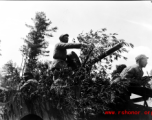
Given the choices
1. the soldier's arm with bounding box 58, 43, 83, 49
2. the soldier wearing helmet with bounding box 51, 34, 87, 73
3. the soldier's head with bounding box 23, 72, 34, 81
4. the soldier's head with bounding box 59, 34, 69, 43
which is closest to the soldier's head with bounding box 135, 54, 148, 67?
the soldier's arm with bounding box 58, 43, 83, 49

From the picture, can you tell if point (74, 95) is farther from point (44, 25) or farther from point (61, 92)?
point (44, 25)

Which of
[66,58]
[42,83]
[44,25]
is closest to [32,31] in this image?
[44,25]

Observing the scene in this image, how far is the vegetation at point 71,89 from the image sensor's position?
538 centimetres

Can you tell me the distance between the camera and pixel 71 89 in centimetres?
544

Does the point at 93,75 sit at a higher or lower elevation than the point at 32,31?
lower

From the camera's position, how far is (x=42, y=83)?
5.69 metres

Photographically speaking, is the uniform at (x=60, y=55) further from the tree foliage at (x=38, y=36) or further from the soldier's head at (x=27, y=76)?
the tree foliage at (x=38, y=36)

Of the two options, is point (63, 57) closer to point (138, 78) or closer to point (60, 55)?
point (60, 55)

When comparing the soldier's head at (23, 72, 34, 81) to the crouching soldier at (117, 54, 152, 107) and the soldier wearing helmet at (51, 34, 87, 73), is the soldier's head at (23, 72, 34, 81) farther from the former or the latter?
the crouching soldier at (117, 54, 152, 107)

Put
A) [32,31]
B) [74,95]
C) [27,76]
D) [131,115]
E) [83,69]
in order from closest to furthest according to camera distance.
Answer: [74,95]
[83,69]
[27,76]
[131,115]
[32,31]

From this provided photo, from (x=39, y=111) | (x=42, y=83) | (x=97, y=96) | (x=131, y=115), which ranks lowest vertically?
(x=131, y=115)

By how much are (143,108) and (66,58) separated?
3162 millimetres

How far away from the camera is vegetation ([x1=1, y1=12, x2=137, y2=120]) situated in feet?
17.6

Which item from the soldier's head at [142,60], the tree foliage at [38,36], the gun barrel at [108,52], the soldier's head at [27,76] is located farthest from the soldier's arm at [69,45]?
the tree foliage at [38,36]
